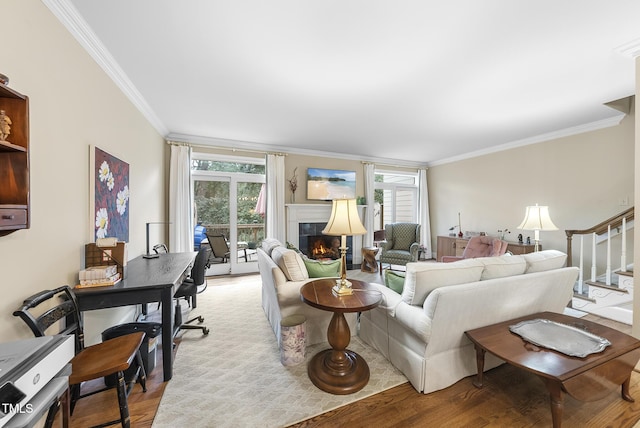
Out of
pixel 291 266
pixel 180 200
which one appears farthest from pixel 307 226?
pixel 291 266

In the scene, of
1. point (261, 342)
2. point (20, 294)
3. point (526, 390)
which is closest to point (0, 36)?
point (20, 294)

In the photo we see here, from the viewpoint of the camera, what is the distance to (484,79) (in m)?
2.47

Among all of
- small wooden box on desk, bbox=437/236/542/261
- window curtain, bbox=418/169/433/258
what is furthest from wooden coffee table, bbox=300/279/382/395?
window curtain, bbox=418/169/433/258

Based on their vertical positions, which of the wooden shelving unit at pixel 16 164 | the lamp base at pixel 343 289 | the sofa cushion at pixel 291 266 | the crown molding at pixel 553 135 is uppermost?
the crown molding at pixel 553 135

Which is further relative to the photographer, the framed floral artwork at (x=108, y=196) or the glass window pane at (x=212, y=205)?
the glass window pane at (x=212, y=205)

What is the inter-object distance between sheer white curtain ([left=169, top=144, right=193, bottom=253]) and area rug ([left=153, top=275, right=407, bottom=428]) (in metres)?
2.05

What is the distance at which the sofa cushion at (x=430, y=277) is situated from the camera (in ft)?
5.69

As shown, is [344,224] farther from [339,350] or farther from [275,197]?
[275,197]

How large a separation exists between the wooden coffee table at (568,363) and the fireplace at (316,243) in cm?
370

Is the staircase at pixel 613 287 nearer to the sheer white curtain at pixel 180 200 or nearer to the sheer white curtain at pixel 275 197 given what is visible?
the sheer white curtain at pixel 275 197

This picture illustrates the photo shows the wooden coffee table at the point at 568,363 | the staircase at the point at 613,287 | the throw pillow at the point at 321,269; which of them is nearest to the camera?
the wooden coffee table at the point at 568,363

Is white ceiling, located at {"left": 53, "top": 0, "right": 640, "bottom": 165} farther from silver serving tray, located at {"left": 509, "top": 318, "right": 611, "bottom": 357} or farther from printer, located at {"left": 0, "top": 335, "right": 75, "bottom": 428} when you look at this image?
silver serving tray, located at {"left": 509, "top": 318, "right": 611, "bottom": 357}

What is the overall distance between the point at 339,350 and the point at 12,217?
1.99 metres

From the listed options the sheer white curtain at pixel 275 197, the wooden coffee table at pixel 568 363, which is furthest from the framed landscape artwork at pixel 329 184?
the wooden coffee table at pixel 568 363
